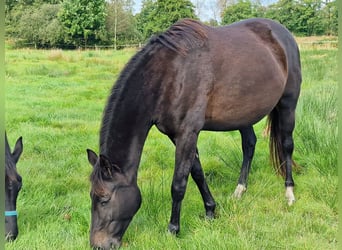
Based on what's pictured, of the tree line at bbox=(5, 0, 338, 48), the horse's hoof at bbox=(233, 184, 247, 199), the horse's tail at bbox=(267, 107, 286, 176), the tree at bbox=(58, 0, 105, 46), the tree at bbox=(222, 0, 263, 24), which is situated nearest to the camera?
the horse's hoof at bbox=(233, 184, 247, 199)

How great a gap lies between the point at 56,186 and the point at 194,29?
2.27 m

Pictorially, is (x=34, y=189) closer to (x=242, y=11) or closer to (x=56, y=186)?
(x=56, y=186)

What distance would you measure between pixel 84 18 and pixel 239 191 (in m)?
9.69

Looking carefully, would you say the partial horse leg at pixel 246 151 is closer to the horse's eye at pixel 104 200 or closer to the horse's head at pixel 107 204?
the horse's head at pixel 107 204

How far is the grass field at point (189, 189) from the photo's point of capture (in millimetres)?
2984

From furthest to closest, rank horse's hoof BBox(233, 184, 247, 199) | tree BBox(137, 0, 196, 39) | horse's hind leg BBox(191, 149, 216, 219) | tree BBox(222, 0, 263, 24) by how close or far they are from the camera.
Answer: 1. tree BBox(222, 0, 263, 24)
2. tree BBox(137, 0, 196, 39)
3. horse's hoof BBox(233, 184, 247, 199)
4. horse's hind leg BBox(191, 149, 216, 219)

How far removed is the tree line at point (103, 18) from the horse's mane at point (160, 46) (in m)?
5.66

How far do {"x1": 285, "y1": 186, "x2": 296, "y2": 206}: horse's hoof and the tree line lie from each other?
562 cm

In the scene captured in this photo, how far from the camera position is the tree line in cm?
978

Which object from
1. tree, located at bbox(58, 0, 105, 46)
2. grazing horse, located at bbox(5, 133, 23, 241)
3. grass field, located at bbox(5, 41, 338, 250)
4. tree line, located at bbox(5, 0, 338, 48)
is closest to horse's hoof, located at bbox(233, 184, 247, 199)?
grass field, located at bbox(5, 41, 338, 250)

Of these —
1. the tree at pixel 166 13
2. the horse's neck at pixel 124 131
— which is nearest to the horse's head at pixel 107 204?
the horse's neck at pixel 124 131

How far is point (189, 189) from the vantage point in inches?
163

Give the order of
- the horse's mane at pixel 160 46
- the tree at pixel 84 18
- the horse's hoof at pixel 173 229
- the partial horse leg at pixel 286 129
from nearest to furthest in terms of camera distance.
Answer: the horse's mane at pixel 160 46 < the horse's hoof at pixel 173 229 < the partial horse leg at pixel 286 129 < the tree at pixel 84 18

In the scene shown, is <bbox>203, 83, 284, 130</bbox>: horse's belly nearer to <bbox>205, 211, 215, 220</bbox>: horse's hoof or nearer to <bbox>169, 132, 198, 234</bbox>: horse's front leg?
<bbox>169, 132, 198, 234</bbox>: horse's front leg
